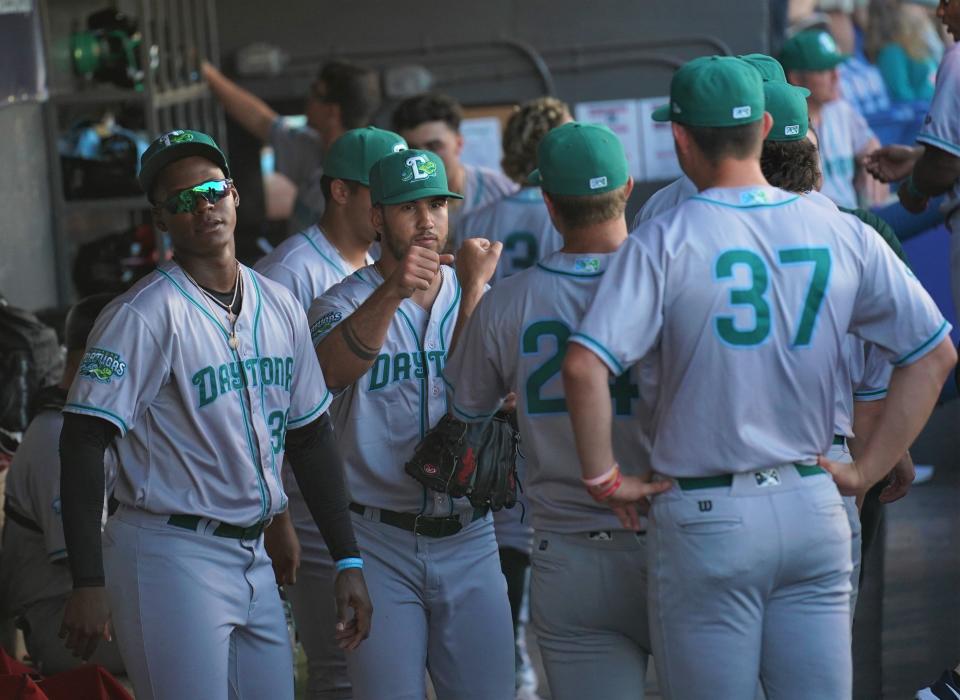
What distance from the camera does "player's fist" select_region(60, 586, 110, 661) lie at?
3.18 meters

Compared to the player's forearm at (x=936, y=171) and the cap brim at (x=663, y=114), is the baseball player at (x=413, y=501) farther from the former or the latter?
the player's forearm at (x=936, y=171)

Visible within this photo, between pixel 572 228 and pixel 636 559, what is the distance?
30.9 inches

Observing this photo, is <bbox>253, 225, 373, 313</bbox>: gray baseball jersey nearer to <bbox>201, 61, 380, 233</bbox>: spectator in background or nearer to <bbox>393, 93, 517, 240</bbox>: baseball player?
<bbox>393, 93, 517, 240</bbox>: baseball player

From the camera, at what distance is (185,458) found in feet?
11.0

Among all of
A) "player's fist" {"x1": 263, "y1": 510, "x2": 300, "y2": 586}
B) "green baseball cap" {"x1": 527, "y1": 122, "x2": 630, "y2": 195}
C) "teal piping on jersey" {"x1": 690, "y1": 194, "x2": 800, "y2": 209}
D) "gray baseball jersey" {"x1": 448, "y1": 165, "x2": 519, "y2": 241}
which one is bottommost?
"player's fist" {"x1": 263, "y1": 510, "x2": 300, "y2": 586}

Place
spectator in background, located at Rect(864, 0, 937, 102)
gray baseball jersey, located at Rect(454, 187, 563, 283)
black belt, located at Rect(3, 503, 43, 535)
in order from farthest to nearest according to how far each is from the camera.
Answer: spectator in background, located at Rect(864, 0, 937, 102), gray baseball jersey, located at Rect(454, 187, 563, 283), black belt, located at Rect(3, 503, 43, 535)

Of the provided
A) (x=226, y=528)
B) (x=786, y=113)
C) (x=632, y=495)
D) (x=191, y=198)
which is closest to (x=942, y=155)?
(x=786, y=113)

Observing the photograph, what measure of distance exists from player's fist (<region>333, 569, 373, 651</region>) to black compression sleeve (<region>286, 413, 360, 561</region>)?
2.4 inches

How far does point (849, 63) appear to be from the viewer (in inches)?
509

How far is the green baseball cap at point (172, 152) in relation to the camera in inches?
137

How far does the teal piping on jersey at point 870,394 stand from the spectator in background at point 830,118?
2.78 m

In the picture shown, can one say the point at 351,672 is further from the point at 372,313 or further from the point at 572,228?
the point at 572,228

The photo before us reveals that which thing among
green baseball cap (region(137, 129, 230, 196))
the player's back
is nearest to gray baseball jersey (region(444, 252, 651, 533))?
the player's back

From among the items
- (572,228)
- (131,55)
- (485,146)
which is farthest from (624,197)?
(485,146)
